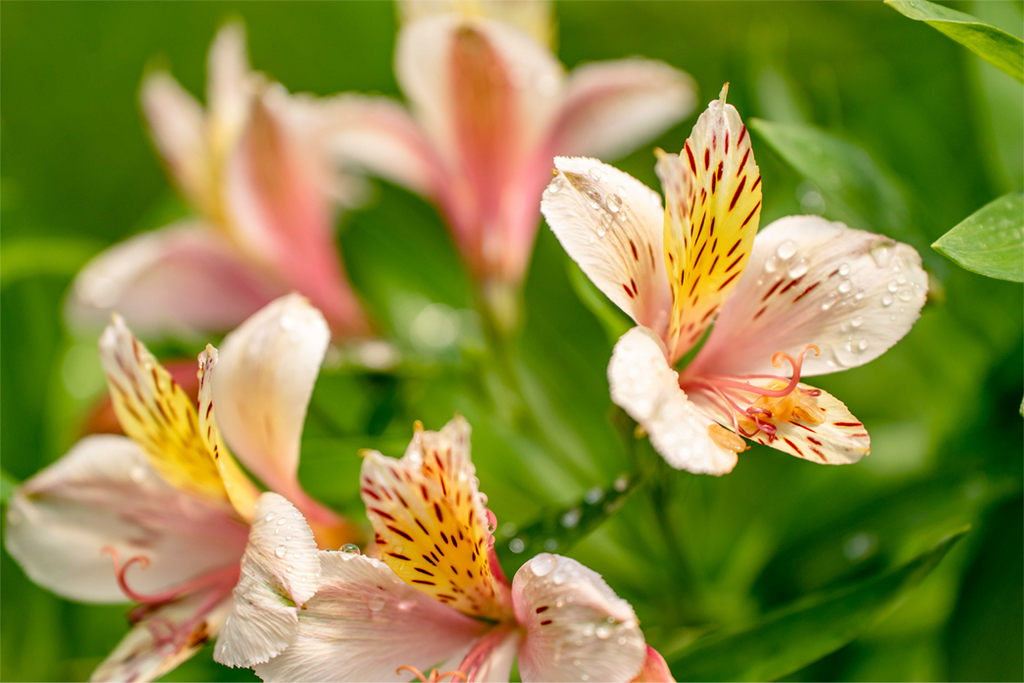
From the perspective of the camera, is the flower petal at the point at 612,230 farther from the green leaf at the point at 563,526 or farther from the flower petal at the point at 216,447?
the flower petal at the point at 216,447

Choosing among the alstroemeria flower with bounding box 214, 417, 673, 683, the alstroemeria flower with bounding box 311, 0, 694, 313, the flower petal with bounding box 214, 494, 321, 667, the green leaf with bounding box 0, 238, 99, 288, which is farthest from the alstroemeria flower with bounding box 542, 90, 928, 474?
the green leaf with bounding box 0, 238, 99, 288

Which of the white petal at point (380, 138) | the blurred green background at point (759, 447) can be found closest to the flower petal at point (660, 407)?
the blurred green background at point (759, 447)

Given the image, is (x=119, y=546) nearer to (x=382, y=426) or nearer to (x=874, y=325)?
(x=382, y=426)

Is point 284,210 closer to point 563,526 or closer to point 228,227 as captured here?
point 228,227

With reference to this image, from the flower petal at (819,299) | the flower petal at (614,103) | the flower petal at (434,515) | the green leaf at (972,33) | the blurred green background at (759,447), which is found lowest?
the blurred green background at (759,447)

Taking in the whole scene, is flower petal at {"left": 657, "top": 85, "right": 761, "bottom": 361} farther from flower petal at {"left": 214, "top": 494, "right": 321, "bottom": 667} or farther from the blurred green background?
flower petal at {"left": 214, "top": 494, "right": 321, "bottom": 667}

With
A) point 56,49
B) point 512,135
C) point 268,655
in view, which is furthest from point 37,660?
point 56,49

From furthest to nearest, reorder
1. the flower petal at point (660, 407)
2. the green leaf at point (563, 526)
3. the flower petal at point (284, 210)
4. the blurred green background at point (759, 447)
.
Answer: the flower petal at point (284, 210) → the blurred green background at point (759, 447) → the green leaf at point (563, 526) → the flower petal at point (660, 407)
